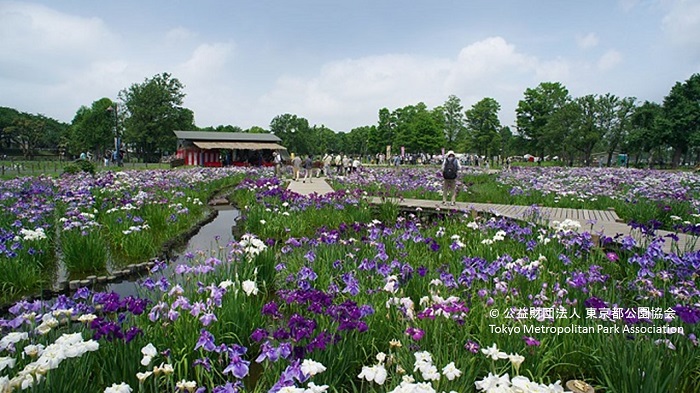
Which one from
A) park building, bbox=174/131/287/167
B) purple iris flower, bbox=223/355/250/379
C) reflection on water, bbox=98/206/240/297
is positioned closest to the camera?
purple iris flower, bbox=223/355/250/379

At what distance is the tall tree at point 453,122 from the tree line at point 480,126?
0.12 meters

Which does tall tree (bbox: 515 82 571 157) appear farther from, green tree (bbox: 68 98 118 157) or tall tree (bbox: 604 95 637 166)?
green tree (bbox: 68 98 118 157)

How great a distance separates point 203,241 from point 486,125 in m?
55.7

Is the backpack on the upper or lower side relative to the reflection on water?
upper

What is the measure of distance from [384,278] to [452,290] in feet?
2.14

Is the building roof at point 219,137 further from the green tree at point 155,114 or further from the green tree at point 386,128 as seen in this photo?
the green tree at point 386,128

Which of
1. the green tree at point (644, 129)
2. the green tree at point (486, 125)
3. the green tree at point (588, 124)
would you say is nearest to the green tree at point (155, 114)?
the green tree at point (486, 125)

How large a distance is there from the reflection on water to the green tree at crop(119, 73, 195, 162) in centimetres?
4774

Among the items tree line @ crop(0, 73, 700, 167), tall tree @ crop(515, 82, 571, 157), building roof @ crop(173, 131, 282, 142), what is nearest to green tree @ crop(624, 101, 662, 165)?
tree line @ crop(0, 73, 700, 167)

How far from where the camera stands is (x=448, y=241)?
6074 millimetres

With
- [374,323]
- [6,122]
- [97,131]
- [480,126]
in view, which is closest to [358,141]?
[480,126]

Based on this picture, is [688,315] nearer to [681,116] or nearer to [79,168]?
[79,168]

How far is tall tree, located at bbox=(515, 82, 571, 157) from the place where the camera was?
5450 cm

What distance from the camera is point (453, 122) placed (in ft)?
230
